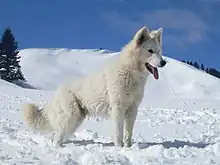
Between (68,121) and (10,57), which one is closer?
(68,121)

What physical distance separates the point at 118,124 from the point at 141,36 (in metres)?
1.57

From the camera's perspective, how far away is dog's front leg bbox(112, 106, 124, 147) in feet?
25.2

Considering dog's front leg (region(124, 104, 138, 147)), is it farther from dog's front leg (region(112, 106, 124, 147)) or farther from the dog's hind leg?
the dog's hind leg

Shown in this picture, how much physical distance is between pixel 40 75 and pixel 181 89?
2289 cm

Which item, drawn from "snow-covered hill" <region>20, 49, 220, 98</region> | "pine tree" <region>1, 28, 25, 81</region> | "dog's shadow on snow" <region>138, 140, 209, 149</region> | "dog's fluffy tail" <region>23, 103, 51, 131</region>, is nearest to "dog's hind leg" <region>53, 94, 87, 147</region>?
"dog's fluffy tail" <region>23, 103, 51, 131</region>

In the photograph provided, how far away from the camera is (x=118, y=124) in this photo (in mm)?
7711

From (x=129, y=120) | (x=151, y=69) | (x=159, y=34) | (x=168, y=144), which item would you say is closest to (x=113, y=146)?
(x=129, y=120)

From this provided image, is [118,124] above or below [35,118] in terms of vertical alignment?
below

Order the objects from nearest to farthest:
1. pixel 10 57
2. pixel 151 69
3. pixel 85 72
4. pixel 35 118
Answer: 1. pixel 151 69
2. pixel 35 118
3. pixel 10 57
4. pixel 85 72

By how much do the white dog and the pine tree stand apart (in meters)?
42.9

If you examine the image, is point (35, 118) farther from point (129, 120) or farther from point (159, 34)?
point (159, 34)

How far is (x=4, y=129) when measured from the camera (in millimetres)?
9078

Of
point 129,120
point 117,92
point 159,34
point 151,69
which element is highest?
point 159,34

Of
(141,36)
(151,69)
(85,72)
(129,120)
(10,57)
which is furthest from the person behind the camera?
(85,72)
